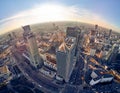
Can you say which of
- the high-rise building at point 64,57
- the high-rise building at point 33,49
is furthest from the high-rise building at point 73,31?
the high-rise building at point 33,49

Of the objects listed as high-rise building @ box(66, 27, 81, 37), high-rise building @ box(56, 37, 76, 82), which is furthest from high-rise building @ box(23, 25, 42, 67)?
high-rise building @ box(66, 27, 81, 37)

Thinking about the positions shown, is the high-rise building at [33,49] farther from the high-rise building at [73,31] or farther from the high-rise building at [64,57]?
the high-rise building at [73,31]

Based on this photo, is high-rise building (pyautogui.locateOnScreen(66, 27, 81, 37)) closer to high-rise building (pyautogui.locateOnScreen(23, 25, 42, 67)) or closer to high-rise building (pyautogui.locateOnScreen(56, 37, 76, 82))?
high-rise building (pyautogui.locateOnScreen(56, 37, 76, 82))

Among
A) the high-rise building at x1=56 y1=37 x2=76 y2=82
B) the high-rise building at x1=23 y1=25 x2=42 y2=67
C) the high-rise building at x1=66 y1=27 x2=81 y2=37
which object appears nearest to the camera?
the high-rise building at x1=56 y1=37 x2=76 y2=82

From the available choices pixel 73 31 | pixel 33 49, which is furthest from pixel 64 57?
pixel 73 31

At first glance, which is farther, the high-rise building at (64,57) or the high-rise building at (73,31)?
the high-rise building at (73,31)

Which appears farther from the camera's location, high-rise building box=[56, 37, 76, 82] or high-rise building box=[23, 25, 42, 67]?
high-rise building box=[23, 25, 42, 67]

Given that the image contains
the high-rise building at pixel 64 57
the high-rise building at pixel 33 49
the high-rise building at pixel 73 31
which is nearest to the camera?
the high-rise building at pixel 64 57

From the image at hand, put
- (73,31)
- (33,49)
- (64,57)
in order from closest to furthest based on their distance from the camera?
(64,57) → (33,49) → (73,31)

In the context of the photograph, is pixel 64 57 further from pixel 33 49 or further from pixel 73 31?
pixel 73 31

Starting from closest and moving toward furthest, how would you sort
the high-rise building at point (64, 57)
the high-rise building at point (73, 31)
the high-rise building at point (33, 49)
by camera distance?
the high-rise building at point (64, 57)
the high-rise building at point (33, 49)
the high-rise building at point (73, 31)

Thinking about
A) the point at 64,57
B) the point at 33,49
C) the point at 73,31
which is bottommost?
the point at 33,49
